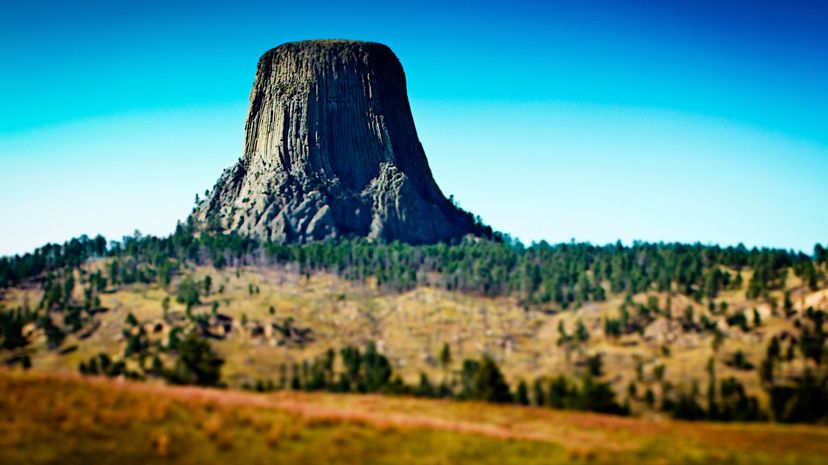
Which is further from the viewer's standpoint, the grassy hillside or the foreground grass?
the grassy hillside

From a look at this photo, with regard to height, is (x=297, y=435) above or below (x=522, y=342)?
below

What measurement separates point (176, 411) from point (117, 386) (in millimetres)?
14901

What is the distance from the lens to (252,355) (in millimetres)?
171375

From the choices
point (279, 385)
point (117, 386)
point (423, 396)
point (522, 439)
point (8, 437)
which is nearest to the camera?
point (8, 437)

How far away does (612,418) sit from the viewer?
10062cm

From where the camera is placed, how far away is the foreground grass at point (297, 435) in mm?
64250

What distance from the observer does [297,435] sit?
71.8 m

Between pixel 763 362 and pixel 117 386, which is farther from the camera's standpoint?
pixel 763 362

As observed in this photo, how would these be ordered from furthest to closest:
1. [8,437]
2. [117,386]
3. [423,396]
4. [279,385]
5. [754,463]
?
[279,385]
[423,396]
[117,386]
[754,463]
[8,437]

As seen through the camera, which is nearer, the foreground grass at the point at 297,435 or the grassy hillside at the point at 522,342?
the foreground grass at the point at 297,435

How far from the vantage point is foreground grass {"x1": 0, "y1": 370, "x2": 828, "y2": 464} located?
64.2 meters

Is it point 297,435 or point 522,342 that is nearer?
point 297,435

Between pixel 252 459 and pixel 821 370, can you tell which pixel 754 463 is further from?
pixel 821 370

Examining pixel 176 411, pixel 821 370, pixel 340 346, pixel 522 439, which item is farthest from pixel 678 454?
pixel 340 346
